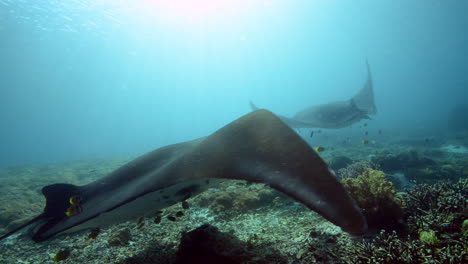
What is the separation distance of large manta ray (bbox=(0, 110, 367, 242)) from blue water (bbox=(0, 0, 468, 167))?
1792cm

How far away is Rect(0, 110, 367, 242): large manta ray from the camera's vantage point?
138 cm

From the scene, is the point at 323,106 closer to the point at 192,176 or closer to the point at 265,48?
the point at 192,176

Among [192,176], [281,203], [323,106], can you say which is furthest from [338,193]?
[323,106]

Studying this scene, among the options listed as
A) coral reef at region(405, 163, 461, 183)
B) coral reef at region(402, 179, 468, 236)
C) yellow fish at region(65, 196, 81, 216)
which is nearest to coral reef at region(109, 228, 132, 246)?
yellow fish at region(65, 196, 81, 216)

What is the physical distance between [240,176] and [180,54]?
105208mm

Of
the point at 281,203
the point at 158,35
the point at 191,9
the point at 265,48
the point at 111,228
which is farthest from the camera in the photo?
the point at 265,48

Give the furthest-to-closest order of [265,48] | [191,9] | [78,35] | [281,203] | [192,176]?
[265,48] < [191,9] < [78,35] < [281,203] < [192,176]

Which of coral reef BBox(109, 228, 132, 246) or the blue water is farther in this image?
the blue water

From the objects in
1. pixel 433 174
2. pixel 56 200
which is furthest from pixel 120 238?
pixel 433 174

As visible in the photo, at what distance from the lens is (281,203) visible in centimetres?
523

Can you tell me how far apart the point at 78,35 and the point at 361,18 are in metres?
69.3

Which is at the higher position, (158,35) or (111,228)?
(158,35)

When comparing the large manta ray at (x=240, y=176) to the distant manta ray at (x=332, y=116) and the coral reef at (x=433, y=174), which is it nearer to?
the distant manta ray at (x=332, y=116)

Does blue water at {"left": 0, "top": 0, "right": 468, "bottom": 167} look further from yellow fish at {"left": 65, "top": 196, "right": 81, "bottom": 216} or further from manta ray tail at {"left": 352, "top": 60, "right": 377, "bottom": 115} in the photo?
yellow fish at {"left": 65, "top": 196, "right": 81, "bottom": 216}
